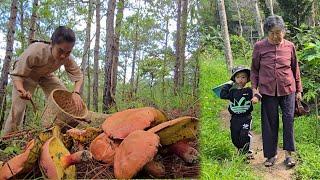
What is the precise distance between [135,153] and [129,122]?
0.93ft

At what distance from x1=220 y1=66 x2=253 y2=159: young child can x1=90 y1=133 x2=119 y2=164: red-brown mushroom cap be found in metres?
1.74

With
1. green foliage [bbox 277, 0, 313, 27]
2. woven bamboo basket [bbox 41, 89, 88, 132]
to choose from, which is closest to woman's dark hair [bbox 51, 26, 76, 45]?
woven bamboo basket [bbox 41, 89, 88, 132]

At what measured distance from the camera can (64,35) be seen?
3064 millimetres

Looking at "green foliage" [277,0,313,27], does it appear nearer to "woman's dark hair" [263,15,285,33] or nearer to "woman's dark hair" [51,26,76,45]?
"woman's dark hair" [263,15,285,33]

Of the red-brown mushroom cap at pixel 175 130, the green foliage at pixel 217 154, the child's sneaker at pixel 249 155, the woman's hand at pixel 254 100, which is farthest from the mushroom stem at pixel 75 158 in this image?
the child's sneaker at pixel 249 155

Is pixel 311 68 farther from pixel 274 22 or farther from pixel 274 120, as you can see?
pixel 274 22

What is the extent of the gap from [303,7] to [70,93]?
9175 mm

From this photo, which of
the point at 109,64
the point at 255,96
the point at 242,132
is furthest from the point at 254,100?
the point at 109,64

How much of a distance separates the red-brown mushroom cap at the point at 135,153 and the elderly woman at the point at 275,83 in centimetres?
172

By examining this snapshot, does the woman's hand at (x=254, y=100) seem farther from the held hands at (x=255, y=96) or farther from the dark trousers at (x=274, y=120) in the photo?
the dark trousers at (x=274, y=120)

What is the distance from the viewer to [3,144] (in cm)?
276

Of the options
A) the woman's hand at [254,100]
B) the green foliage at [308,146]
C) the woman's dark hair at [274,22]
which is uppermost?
the woman's dark hair at [274,22]

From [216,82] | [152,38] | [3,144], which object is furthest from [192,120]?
[152,38]

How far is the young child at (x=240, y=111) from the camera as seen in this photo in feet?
12.3
